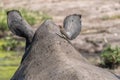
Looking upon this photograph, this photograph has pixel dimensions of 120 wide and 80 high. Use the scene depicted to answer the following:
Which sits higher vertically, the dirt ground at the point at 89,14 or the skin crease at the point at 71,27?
the skin crease at the point at 71,27

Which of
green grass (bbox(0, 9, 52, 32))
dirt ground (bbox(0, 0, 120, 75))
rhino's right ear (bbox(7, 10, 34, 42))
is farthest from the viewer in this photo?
green grass (bbox(0, 9, 52, 32))

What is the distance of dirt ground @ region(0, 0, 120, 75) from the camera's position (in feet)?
50.2

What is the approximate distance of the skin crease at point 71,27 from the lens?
4501mm

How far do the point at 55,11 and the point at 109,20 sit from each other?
8.03ft

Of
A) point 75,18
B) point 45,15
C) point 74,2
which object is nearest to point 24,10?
point 45,15

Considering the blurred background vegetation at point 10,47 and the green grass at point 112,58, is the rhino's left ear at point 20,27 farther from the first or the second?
the green grass at point 112,58

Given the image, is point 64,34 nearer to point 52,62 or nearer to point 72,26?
point 72,26

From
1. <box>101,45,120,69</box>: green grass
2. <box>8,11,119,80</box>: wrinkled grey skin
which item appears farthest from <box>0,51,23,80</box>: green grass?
<box>8,11,119,80</box>: wrinkled grey skin

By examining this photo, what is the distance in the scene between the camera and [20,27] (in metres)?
4.67

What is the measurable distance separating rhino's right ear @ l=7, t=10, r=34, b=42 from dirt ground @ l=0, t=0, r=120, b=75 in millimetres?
9812

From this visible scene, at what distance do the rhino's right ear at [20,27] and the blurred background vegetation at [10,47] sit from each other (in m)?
4.72

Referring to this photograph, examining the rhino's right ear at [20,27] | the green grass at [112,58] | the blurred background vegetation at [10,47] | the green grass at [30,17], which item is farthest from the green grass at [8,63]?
the rhino's right ear at [20,27]

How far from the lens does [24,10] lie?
65.6 feet

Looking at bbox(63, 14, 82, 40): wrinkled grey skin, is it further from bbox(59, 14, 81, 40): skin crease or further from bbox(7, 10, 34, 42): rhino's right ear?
bbox(7, 10, 34, 42): rhino's right ear
